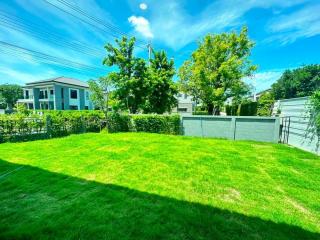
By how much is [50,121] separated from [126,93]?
5.98m

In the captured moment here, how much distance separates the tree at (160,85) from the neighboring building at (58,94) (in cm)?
1802

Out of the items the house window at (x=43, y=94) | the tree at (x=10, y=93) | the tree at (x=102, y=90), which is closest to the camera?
the tree at (x=102, y=90)

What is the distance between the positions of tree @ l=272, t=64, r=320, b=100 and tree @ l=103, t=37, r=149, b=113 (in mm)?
31629

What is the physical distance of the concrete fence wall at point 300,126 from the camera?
6.02 meters

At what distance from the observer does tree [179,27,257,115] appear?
14500 mm

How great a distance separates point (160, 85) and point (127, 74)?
10.4 ft

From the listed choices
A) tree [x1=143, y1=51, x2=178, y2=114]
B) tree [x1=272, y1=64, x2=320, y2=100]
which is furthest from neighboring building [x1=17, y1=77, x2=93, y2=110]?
tree [x1=272, y1=64, x2=320, y2=100]

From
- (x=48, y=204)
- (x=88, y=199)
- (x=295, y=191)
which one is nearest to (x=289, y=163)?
(x=295, y=191)

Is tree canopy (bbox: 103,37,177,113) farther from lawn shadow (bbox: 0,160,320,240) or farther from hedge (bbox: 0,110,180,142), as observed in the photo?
lawn shadow (bbox: 0,160,320,240)

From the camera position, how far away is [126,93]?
45.3ft

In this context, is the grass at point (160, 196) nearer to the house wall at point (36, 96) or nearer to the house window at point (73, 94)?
the house window at point (73, 94)

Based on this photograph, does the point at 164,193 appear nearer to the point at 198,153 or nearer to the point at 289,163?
the point at 198,153

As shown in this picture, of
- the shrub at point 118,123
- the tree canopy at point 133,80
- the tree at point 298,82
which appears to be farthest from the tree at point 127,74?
the tree at point 298,82

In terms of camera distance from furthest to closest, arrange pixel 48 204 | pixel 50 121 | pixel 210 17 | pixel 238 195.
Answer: pixel 210 17
pixel 50 121
pixel 238 195
pixel 48 204
